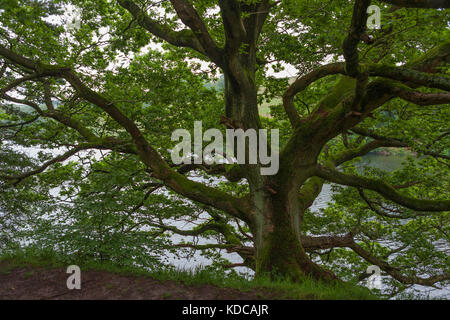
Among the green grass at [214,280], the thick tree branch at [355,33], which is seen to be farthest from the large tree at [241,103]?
the green grass at [214,280]

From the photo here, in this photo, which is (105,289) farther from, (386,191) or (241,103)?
(386,191)

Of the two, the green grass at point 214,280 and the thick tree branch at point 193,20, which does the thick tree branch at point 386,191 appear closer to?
the green grass at point 214,280

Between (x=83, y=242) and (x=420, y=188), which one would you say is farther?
(x=420, y=188)

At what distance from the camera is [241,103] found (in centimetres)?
645

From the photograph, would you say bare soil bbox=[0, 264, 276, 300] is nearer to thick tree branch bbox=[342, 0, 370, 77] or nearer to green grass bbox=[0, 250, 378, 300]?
green grass bbox=[0, 250, 378, 300]

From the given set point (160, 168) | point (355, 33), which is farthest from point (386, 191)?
point (160, 168)

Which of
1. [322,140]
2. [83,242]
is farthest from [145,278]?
[322,140]

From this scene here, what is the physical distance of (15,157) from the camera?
7.64m

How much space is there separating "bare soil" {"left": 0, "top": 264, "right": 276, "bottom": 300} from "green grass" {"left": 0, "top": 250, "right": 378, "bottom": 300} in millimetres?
130

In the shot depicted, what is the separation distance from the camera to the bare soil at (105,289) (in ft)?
12.8

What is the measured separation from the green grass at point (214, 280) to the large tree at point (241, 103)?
663 mm

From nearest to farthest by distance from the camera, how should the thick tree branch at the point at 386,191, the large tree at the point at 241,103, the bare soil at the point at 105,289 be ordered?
1. the bare soil at the point at 105,289
2. the large tree at the point at 241,103
3. the thick tree branch at the point at 386,191
